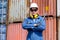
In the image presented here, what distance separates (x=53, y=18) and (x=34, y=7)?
1126mm

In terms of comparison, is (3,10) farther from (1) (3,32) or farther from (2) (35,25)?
(2) (35,25)

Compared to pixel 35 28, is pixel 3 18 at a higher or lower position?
higher

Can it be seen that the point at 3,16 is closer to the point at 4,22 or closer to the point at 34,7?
the point at 4,22

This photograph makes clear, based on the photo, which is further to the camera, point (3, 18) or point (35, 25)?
point (3, 18)

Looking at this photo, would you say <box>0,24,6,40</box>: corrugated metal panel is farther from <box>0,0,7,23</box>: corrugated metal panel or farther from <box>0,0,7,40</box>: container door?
<box>0,0,7,23</box>: corrugated metal panel

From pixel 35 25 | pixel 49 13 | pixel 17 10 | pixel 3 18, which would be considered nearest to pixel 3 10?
pixel 3 18

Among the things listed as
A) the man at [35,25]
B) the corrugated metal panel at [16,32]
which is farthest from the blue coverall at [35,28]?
the corrugated metal panel at [16,32]

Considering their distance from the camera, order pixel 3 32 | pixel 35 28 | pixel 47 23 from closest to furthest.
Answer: pixel 35 28 < pixel 47 23 < pixel 3 32

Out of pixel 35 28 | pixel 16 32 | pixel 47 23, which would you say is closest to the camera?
pixel 35 28

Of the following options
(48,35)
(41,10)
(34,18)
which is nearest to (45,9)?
(41,10)

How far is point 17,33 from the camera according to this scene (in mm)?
6496

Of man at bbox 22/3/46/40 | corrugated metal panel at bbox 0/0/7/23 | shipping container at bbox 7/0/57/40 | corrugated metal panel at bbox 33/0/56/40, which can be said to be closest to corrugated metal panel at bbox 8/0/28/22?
shipping container at bbox 7/0/57/40

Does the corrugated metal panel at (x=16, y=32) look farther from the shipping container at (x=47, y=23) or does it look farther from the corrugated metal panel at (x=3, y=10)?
the corrugated metal panel at (x=3, y=10)

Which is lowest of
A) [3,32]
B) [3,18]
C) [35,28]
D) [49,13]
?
[3,32]
